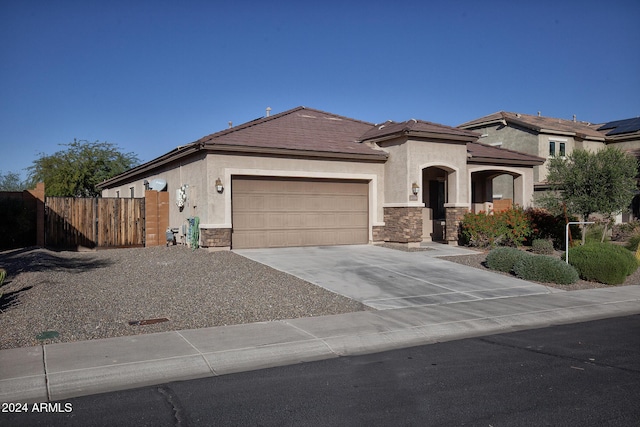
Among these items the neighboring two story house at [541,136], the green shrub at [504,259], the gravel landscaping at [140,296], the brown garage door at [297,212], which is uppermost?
the neighboring two story house at [541,136]

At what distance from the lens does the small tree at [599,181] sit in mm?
18203

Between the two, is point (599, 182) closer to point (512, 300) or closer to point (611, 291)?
point (611, 291)

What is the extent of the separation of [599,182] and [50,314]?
1666 cm

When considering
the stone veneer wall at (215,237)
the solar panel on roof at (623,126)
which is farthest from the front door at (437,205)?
the solar panel on roof at (623,126)

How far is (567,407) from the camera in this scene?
5.68 m

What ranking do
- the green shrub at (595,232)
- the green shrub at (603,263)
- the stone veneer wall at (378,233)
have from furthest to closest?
the green shrub at (595,232) → the stone veneer wall at (378,233) → the green shrub at (603,263)

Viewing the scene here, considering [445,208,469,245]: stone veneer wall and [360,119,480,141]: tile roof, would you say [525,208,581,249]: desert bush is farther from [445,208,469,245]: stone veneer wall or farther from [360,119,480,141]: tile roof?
[360,119,480,141]: tile roof

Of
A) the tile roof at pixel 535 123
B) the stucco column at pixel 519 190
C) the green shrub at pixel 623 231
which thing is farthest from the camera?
the tile roof at pixel 535 123

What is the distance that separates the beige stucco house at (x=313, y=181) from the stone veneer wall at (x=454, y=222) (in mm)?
41

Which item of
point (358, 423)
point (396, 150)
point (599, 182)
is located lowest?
point (358, 423)

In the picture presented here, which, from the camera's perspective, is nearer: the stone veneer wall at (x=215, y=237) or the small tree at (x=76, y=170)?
the stone veneer wall at (x=215, y=237)

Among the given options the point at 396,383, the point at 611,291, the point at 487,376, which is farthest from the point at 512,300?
the point at 396,383

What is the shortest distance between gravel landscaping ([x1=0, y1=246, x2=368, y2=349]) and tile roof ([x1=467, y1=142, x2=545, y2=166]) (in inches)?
458

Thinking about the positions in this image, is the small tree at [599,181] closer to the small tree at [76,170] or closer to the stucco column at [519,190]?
the stucco column at [519,190]
